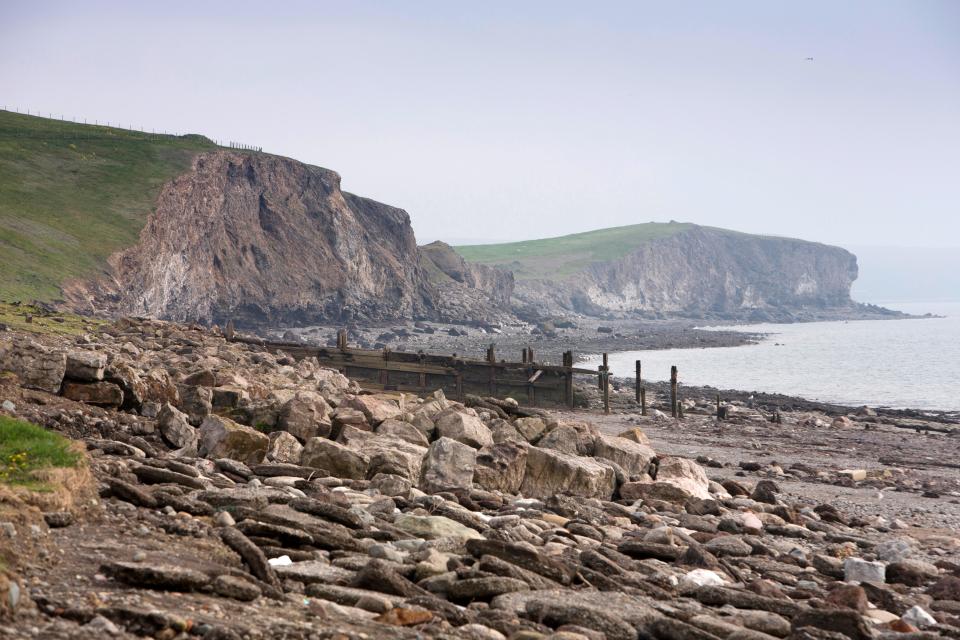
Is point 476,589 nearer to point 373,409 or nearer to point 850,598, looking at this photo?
point 850,598

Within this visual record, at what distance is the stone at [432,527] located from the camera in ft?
28.6

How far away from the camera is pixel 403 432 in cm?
1411

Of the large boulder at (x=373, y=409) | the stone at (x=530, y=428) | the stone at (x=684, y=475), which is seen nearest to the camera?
the stone at (x=684, y=475)

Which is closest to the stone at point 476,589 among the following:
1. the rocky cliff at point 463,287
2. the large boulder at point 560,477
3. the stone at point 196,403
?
the large boulder at point 560,477

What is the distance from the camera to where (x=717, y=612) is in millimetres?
7395

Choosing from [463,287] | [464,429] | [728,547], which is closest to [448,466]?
[464,429]

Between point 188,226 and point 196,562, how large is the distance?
73.3 metres

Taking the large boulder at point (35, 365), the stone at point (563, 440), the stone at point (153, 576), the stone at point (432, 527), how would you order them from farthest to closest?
the stone at point (563, 440) → the large boulder at point (35, 365) → the stone at point (432, 527) → the stone at point (153, 576)

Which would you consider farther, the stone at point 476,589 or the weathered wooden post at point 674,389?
the weathered wooden post at point 674,389

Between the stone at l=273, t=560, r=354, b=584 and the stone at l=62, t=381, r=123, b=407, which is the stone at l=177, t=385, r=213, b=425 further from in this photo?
the stone at l=273, t=560, r=354, b=584

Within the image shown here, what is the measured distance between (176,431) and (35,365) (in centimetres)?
245

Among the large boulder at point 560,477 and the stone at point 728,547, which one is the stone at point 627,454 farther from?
the stone at point 728,547

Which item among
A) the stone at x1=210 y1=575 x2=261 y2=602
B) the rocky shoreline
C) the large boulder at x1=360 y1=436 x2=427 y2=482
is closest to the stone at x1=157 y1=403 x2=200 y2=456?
the rocky shoreline

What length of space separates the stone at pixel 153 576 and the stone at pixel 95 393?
8.42m
